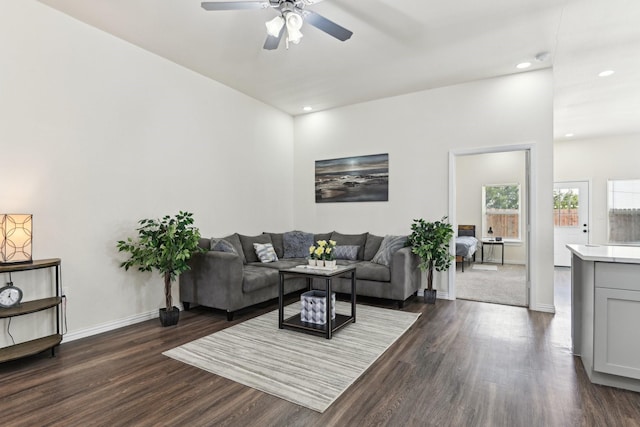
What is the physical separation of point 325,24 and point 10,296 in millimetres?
3309

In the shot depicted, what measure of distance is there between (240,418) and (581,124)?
776cm

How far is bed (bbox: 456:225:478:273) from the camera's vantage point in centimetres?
656

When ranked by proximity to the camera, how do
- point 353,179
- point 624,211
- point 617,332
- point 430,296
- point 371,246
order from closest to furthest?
point 617,332, point 430,296, point 371,246, point 353,179, point 624,211

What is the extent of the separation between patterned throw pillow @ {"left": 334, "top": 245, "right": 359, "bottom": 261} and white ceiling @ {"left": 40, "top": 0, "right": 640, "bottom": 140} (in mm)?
2392

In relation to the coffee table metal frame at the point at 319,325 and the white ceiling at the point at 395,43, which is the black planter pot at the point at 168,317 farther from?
the white ceiling at the point at 395,43

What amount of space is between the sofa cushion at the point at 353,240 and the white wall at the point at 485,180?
401 centimetres

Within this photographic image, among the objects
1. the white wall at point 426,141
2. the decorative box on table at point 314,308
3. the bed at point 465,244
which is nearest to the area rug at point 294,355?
the decorative box on table at point 314,308

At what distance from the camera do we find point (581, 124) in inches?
255

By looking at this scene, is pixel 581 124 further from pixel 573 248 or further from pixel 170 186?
pixel 170 186

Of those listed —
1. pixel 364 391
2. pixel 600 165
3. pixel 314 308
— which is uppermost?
pixel 600 165

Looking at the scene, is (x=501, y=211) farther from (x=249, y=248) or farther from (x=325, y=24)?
(x=325, y=24)

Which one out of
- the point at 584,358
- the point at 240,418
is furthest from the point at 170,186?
the point at 584,358

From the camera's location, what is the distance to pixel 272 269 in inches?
170

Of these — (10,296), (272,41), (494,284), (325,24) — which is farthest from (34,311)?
(494,284)
